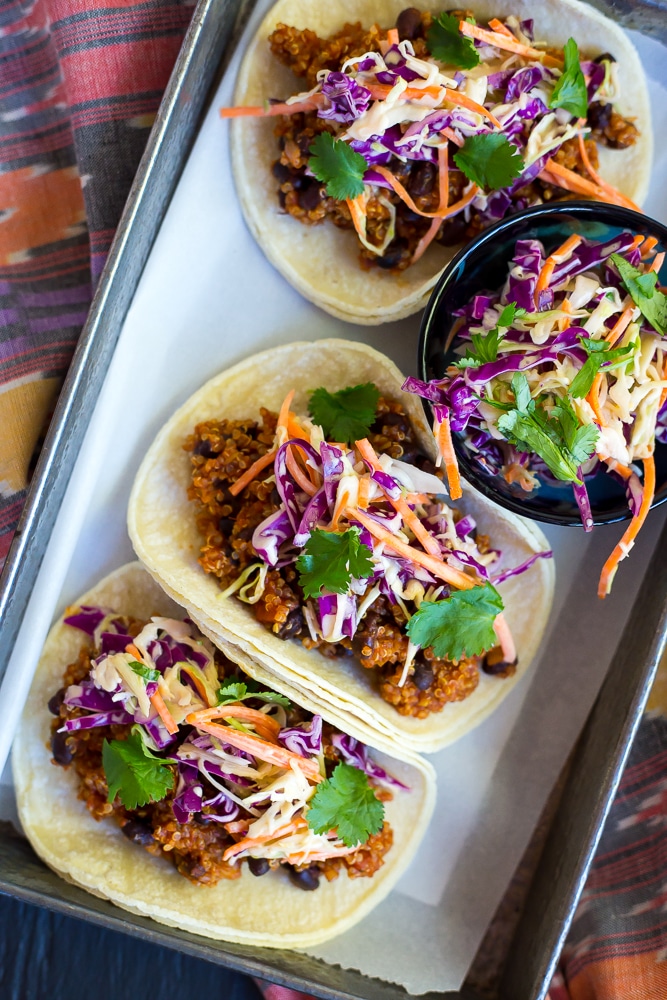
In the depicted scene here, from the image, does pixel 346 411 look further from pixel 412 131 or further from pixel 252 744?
pixel 252 744

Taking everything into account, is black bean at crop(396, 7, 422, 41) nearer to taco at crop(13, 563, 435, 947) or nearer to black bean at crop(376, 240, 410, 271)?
black bean at crop(376, 240, 410, 271)

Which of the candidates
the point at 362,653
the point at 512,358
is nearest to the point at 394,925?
the point at 362,653

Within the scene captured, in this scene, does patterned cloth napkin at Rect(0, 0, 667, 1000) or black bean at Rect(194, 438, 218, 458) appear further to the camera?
patterned cloth napkin at Rect(0, 0, 667, 1000)

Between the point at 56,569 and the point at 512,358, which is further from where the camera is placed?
the point at 56,569

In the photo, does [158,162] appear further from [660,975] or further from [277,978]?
[660,975]

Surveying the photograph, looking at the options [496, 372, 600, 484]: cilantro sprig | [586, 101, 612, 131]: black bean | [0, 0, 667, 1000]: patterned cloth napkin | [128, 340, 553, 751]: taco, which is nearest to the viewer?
[496, 372, 600, 484]: cilantro sprig

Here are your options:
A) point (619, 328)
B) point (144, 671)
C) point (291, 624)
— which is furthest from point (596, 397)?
point (144, 671)

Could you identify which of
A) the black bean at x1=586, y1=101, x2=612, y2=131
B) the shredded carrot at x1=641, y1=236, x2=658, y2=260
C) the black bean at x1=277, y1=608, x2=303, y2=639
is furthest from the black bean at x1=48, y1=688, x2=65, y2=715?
the black bean at x1=586, y1=101, x2=612, y2=131

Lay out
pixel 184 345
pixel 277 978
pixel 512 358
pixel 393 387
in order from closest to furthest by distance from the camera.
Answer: pixel 512 358 → pixel 277 978 → pixel 393 387 → pixel 184 345
